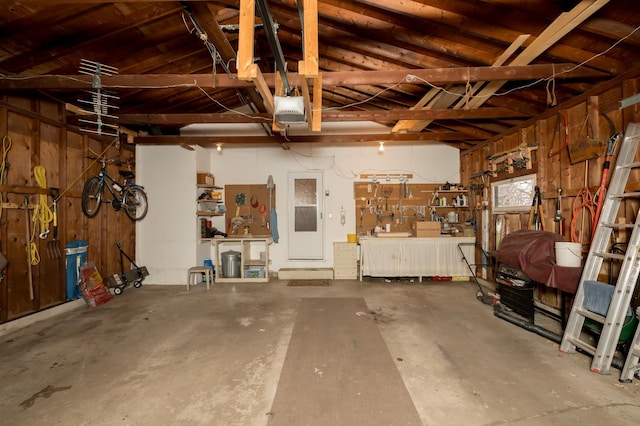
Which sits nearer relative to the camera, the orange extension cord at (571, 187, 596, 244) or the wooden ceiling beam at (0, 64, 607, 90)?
the wooden ceiling beam at (0, 64, 607, 90)

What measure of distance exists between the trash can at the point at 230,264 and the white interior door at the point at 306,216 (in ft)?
4.20

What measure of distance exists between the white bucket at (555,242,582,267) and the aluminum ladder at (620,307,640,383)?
762 mm

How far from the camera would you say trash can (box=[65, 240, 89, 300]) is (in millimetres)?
4109

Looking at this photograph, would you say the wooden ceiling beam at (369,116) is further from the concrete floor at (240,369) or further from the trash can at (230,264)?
the concrete floor at (240,369)

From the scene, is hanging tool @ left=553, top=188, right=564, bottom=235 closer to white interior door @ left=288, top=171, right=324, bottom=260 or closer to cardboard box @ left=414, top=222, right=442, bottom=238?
cardboard box @ left=414, top=222, right=442, bottom=238

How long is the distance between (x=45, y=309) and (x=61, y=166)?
2.14 metres

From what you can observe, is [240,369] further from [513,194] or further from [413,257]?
[513,194]

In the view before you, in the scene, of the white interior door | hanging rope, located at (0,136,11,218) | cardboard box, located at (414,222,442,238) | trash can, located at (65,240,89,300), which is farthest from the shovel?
cardboard box, located at (414,222,442,238)

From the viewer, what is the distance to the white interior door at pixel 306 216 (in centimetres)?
634

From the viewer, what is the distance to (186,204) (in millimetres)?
5613

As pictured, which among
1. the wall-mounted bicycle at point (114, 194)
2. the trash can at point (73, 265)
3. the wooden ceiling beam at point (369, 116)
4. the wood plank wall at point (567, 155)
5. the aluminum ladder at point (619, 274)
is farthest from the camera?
the wall-mounted bicycle at point (114, 194)

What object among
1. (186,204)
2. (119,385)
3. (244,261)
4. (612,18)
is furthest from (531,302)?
(186,204)

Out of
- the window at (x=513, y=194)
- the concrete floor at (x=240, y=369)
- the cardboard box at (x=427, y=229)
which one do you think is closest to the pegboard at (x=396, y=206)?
the cardboard box at (x=427, y=229)

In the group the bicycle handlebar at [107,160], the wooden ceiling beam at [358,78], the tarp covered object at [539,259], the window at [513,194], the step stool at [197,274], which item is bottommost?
the step stool at [197,274]
